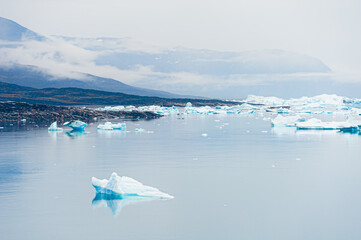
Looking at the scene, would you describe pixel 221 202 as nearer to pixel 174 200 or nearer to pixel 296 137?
pixel 174 200

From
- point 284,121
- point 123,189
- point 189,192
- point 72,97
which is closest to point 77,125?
point 284,121

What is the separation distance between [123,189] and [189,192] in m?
1.87

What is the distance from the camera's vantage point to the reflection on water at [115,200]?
1024 centimetres

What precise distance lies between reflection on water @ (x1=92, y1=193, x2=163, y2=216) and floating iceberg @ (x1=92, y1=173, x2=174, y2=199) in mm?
82

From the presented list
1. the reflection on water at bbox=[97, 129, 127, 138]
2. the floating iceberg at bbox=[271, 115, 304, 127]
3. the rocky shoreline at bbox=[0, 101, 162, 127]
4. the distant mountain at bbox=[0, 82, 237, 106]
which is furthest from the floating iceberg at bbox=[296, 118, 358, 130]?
the distant mountain at bbox=[0, 82, 237, 106]

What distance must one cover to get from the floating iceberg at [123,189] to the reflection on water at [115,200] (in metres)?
0.08

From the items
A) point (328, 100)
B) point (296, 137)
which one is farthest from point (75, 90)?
point (296, 137)

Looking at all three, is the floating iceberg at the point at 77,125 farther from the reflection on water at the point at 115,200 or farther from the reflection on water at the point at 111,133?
the reflection on water at the point at 115,200

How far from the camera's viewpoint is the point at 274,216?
378 inches

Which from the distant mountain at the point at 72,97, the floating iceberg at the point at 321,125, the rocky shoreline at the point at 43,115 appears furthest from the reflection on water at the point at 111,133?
the distant mountain at the point at 72,97

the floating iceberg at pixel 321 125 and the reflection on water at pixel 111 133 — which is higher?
the floating iceberg at pixel 321 125

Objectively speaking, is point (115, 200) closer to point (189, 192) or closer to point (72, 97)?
point (189, 192)

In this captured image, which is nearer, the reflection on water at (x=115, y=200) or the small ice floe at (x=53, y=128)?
the reflection on water at (x=115, y=200)

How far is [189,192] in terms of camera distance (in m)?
11.7
